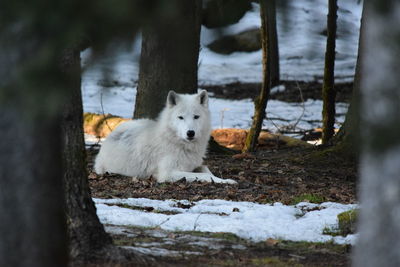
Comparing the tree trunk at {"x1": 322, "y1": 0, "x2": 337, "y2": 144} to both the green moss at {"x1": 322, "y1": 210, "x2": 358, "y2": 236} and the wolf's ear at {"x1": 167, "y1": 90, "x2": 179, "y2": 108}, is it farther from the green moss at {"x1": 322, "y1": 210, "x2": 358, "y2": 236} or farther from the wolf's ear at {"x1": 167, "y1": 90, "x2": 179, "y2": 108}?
the green moss at {"x1": 322, "y1": 210, "x2": 358, "y2": 236}

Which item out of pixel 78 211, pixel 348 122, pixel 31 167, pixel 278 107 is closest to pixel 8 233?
pixel 31 167

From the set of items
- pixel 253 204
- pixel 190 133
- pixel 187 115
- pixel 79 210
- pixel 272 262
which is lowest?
pixel 272 262

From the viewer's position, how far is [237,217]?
6375 mm

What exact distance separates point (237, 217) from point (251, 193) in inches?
63.3

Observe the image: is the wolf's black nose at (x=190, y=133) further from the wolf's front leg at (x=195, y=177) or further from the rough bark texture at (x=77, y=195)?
the rough bark texture at (x=77, y=195)

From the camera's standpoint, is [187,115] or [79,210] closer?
[79,210]

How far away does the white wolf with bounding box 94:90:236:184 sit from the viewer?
363 inches

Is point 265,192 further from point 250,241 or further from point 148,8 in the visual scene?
point 148,8

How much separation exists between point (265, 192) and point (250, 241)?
255cm

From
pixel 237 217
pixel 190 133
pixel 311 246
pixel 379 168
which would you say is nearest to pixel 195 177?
pixel 190 133

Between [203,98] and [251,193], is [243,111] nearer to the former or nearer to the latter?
[203,98]

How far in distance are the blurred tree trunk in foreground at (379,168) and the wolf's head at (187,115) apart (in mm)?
6385

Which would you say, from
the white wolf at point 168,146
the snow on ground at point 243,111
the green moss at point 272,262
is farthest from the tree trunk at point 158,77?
the green moss at point 272,262

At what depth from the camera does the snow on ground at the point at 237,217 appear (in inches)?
226
